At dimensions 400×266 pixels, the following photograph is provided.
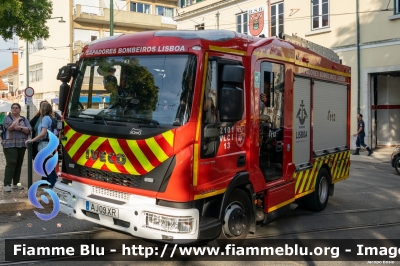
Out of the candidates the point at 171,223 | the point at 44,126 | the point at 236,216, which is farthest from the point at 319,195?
the point at 44,126

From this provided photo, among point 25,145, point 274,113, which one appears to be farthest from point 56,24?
point 274,113

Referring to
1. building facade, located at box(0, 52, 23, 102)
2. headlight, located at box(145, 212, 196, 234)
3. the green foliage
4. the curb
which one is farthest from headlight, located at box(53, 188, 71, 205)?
building facade, located at box(0, 52, 23, 102)

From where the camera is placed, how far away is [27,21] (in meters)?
15.6

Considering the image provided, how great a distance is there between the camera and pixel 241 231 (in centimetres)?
559

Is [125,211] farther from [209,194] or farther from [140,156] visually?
[209,194]

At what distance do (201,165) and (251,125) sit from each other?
1.12 meters

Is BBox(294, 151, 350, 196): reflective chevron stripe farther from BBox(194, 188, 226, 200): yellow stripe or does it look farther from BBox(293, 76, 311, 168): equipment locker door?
BBox(194, 188, 226, 200): yellow stripe

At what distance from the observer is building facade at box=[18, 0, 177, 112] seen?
1559 inches

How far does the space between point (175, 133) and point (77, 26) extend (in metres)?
38.1

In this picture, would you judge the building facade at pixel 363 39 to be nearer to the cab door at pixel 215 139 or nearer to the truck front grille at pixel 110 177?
the cab door at pixel 215 139

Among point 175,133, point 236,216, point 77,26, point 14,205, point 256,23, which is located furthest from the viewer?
point 77,26

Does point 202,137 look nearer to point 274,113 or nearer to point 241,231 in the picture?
point 241,231

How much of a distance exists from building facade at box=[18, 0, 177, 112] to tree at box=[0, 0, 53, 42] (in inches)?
857

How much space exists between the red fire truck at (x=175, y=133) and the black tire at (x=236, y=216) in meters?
0.01
